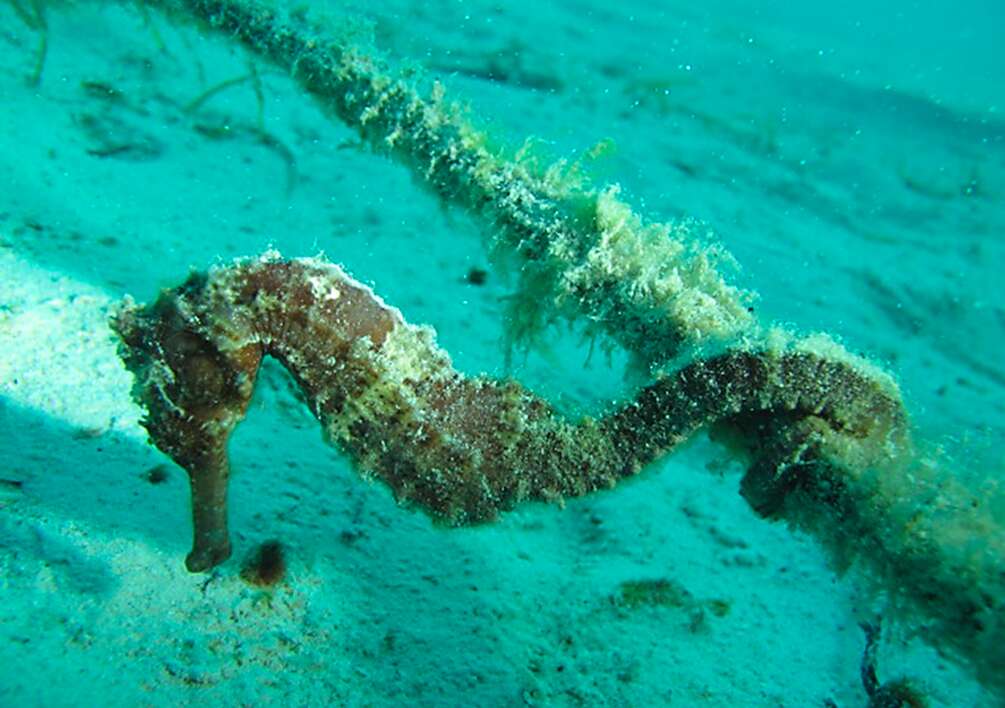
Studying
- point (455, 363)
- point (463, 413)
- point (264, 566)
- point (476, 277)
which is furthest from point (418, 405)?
point (476, 277)

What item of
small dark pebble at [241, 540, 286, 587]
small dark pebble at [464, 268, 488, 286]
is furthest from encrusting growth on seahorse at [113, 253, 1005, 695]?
small dark pebble at [464, 268, 488, 286]

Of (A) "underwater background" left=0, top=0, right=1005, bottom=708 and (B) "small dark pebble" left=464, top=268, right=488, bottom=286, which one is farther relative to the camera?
(B) "small dark pebble" left=464, top=268, right=488, bottom=286

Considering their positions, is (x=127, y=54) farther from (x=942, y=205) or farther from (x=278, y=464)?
(x=942, y=205)

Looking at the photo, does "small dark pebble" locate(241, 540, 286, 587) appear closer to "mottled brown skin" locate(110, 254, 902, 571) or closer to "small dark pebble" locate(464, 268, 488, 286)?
"mottled brown skin" locate(110, 254, 902, 571)

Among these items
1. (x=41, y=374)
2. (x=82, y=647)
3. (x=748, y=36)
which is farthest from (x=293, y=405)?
(x=748, y=36)

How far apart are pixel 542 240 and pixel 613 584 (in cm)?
199

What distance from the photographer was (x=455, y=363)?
5059 mm

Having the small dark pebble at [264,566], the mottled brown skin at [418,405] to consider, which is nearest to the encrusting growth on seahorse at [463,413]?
the mottled brown skin at [418,405]

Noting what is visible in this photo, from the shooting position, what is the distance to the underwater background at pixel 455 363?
296 centimetres

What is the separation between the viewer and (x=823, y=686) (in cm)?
338

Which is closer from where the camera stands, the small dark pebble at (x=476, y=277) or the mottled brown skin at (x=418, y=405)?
the mottled brown skin at (x=418, y=405)

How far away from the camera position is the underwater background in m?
2.96

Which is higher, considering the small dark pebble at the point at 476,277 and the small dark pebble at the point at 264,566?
the small dark pebble at the point at 476,277

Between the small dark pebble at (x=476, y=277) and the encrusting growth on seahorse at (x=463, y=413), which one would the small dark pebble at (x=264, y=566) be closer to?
the encrusting growth on seahorse at (x=463, y=413)
